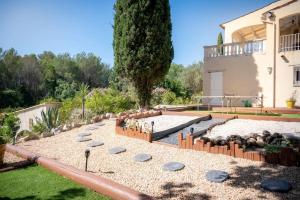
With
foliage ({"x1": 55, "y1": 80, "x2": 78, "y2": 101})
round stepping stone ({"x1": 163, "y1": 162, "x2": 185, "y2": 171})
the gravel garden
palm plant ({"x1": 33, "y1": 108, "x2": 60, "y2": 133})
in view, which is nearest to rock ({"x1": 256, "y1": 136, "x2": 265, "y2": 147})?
the gravel garden

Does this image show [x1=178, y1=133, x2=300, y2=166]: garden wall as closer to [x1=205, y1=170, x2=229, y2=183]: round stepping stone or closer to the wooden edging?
[x1=205, y1=170, x2=229, y2=183]: round stepping stone

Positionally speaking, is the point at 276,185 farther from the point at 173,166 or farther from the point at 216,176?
the point at 173,166

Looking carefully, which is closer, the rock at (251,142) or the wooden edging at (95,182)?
the wooden edging at (95,182)

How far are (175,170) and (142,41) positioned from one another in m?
9.99

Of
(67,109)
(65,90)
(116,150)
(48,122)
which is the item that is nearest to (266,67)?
(116,150)

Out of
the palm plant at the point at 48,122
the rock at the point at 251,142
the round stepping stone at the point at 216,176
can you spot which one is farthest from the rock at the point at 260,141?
the palm plant at the point at 48,122

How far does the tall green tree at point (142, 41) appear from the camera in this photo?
14.2 m

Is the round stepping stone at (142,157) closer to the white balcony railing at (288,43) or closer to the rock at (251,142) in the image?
the rock at (251,142)

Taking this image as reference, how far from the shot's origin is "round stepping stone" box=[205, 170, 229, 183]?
5.03m

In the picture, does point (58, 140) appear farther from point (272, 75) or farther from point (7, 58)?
point (7, 58)

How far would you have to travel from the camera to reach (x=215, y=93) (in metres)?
17.1

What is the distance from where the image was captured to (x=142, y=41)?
14344 millimetres

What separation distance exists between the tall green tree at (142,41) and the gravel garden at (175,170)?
6511 mm

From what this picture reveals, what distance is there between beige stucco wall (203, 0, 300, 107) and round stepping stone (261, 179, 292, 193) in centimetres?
1142
